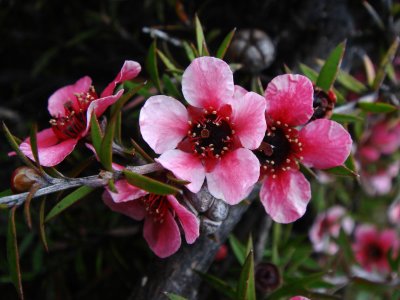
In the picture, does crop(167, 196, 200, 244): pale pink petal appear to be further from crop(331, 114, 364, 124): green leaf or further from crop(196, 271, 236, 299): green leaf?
crop(331, 114, 364, 124): green leaf

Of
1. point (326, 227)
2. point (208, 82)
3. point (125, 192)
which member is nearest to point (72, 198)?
point (125, 192)

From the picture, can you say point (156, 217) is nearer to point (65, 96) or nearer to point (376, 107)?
point (65, 96)

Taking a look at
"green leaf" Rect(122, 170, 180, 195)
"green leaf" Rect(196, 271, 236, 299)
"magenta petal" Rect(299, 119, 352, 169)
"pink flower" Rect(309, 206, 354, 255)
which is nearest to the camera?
"green leaf" Rect(122, 170, 180, 195)

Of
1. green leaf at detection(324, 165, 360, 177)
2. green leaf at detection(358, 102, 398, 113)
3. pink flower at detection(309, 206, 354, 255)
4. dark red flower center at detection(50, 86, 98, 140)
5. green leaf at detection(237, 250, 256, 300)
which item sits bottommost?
pink flower at detection(309, 206, 354, 255)

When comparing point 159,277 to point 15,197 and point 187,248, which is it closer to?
point 187,248

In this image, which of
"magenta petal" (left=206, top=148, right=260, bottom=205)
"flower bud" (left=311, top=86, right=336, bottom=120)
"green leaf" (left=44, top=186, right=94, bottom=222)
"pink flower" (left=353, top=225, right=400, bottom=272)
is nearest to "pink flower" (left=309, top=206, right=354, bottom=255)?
"pink flower" (left=353, top=225, right=400, bottom=272)

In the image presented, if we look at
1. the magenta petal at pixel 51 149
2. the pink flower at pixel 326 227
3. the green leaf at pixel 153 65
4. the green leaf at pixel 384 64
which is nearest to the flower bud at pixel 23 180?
the magenta petal at pixel 51 149

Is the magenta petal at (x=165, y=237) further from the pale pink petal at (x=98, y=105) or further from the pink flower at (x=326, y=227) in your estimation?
the pink flower at (x=326, y=227)

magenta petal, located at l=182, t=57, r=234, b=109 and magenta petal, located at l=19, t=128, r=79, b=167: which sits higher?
magenta petal, located at l=182, t=57, r=234, b=109

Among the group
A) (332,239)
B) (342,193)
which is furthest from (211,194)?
(342,193)
